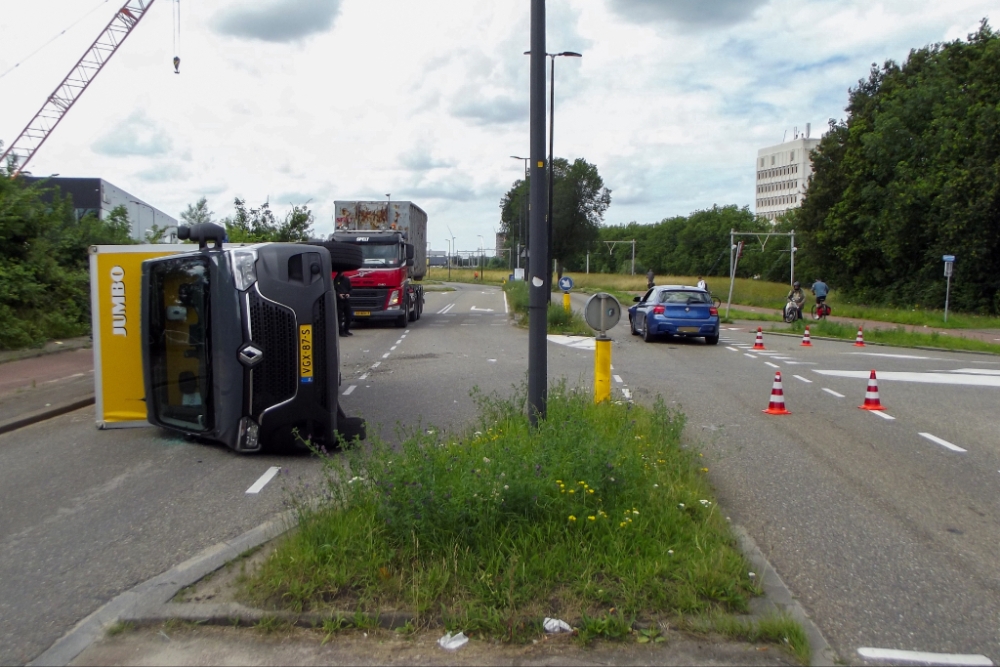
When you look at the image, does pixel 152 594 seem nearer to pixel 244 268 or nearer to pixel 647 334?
pixel 244 268

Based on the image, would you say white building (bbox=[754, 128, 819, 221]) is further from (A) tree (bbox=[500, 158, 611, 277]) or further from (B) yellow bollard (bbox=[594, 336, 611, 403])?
(B) yellow bollard (bbox=[594, 336, 611, 403])

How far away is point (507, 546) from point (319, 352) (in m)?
4.04

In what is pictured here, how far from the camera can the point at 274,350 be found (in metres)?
8.26

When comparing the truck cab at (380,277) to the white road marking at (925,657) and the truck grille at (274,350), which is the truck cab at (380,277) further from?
the white road marking at (925,657)

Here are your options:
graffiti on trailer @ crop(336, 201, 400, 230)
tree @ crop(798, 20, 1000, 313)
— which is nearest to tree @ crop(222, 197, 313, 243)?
graffiti on trailer @ crop(336, 201, 400, 230)

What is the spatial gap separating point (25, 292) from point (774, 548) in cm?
1791

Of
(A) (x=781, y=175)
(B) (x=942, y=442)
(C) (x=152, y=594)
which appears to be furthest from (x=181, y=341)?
(A) (x=781, y=175)

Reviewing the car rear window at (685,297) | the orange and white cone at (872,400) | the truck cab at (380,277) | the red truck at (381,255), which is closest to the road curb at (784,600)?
the orange and white cone at (872,400)

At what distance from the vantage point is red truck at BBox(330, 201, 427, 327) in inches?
1088

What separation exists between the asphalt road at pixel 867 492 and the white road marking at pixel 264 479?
3.79 m

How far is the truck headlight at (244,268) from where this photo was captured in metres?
8.23

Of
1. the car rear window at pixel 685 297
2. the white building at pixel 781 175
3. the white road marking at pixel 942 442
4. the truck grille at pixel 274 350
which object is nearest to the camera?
the truck grille at pixel 274 350

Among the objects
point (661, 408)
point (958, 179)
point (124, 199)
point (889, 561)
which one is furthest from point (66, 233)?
point (958, 179)

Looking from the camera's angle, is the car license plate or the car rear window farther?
the car rear window
